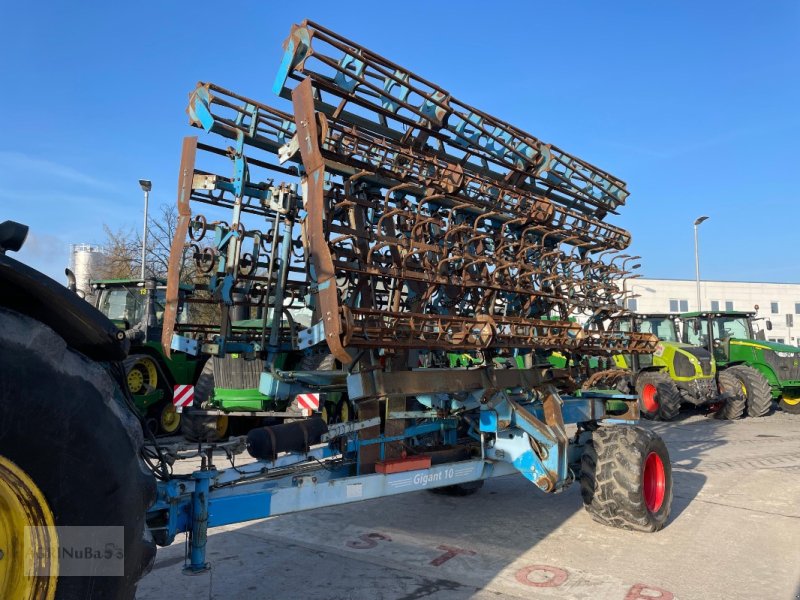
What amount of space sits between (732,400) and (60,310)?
14.9 meters

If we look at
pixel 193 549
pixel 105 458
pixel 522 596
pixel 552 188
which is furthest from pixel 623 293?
pixel 105 458

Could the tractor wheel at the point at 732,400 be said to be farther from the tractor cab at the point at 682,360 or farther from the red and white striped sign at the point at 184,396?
the red and white striped sign at the point at 184,396

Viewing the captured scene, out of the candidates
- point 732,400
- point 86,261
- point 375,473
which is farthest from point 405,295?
point 86,261

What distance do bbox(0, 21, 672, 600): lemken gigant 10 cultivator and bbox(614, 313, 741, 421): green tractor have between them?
7.27 metres

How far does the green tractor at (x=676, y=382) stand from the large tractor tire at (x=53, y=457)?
12062mm

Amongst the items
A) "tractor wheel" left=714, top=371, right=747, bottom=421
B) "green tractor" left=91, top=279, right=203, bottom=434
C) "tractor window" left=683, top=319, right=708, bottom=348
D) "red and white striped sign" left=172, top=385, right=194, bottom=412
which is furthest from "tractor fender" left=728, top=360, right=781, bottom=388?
"red and white striped sign" left=172, top=385, right=194, bottom=412

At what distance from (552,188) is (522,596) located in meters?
3.93

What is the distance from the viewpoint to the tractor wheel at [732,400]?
1388 cm

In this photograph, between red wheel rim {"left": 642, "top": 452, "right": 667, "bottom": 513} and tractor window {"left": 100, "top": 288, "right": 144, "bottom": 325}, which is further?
tractor window {"left": 100, "top": 288, "right": 144, "bottom": 325}

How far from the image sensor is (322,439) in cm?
399

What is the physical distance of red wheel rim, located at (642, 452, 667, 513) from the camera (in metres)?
5.42

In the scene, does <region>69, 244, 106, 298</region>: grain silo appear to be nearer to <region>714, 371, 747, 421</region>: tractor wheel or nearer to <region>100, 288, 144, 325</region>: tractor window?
<region>100, 288, 144, 325</region>: tractor window

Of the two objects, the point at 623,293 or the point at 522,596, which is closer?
the point at 522,596

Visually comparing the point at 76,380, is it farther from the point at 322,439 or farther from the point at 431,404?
the point at 431,404
